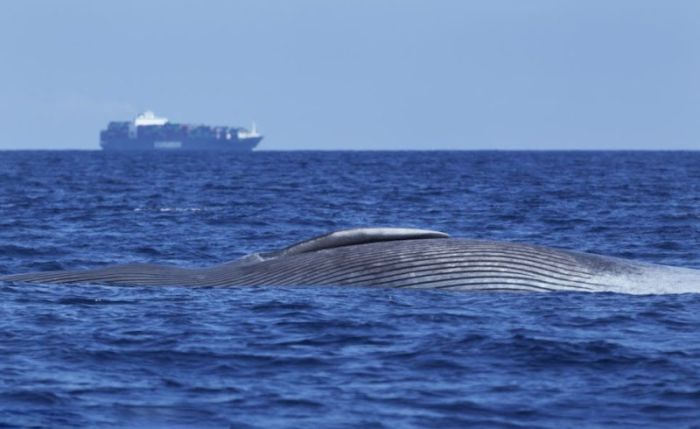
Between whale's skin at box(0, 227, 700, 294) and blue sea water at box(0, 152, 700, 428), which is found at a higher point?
whale's skin at box(0, 227, 700, 294)

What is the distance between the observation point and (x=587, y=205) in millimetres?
41875

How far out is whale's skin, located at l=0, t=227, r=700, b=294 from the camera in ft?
53.1

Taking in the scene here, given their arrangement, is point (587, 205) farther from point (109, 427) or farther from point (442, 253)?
point (109, 427)

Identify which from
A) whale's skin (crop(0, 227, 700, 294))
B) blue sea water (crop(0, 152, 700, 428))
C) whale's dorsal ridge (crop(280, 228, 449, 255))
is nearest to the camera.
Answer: blue sea water (crop(0, 152, 700, 428))

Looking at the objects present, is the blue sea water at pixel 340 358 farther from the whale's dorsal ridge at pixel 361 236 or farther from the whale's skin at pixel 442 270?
the whale's dorsal ridge at pixel 361 236

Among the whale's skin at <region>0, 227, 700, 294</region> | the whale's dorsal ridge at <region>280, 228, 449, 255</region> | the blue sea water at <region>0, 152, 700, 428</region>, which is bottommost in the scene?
the blue sea water at <region>0, 152, 700, 428</region>

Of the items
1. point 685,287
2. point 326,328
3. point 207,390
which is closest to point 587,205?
point 685,287

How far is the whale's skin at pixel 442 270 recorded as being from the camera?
16172 mm

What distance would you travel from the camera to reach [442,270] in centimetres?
1616

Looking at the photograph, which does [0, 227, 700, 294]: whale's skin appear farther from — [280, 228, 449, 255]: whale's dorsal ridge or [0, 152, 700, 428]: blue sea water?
[0, 152, 700, 428]: blue sea water

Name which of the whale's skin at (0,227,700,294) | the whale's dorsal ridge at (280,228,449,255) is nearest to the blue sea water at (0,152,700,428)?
the whale's skin at (0,227,700,294)

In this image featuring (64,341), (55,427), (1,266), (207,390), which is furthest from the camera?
A: (1,266)

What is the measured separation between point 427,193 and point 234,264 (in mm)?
33726

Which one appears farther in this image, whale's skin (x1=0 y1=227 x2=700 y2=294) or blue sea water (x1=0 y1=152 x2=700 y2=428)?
whale's skin (x1=0 y1=227 x2=700 y2=294)
